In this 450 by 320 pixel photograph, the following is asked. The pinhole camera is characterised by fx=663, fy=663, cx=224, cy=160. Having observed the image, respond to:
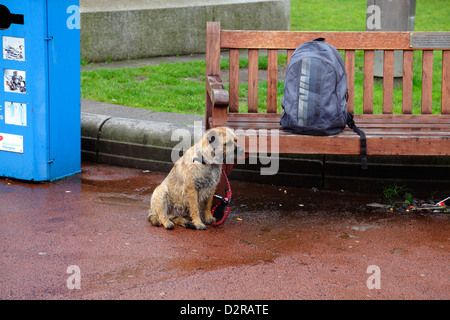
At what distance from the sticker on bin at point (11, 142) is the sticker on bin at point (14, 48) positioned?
0.70 meters

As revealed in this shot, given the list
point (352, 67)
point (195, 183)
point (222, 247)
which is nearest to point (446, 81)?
point (352, 67)

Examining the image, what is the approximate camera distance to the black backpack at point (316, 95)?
5094 mm

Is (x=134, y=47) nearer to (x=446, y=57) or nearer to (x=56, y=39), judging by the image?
(x=56, y=39)

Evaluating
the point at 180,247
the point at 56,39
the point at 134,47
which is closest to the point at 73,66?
the point at 56,39

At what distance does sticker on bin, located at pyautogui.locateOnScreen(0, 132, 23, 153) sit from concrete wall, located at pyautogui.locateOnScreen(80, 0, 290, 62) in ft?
12.5

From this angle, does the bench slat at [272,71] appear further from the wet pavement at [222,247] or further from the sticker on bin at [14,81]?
the sticker on bin at [14,81]

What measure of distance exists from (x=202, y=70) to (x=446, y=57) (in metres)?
4.40

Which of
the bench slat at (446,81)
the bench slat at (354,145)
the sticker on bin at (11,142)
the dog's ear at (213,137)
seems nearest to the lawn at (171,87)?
the bench slat at (446,81)

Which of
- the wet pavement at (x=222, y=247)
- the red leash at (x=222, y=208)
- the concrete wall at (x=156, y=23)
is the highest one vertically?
the concrete wall at (x=156, y=23)

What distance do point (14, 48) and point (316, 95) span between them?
270cm

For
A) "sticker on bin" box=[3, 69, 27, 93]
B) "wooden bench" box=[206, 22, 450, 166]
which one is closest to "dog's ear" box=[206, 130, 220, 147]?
"wooden bench" box=[206, 22, 450, 166]

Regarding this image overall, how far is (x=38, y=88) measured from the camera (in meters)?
5.83

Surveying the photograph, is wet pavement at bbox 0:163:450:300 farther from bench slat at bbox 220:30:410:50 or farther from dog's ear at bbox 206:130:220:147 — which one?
bench slat at bbox 220:30:410:50
